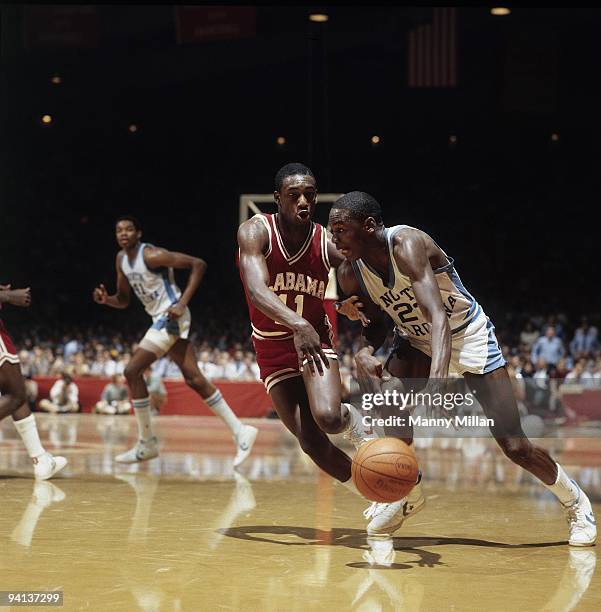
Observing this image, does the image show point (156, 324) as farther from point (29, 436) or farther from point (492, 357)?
point (492, 357)

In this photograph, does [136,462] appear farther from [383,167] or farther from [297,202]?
[383,167]

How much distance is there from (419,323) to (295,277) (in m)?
0.72

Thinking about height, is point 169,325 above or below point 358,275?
below

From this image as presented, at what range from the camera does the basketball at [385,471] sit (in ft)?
15.9

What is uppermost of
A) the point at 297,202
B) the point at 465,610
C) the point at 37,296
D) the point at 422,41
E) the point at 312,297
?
the point at 422,41

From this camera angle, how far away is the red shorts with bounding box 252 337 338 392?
5672 millimetres

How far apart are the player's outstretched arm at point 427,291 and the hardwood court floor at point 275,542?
3.20 feet

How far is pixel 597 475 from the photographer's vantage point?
8789mm

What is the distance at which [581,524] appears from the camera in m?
5.45

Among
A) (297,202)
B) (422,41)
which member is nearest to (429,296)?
(297,202)

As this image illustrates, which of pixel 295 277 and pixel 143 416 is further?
pixel 143 416

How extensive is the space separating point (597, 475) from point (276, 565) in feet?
15.5

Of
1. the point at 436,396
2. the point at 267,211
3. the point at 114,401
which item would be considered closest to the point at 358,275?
the point at 436,396

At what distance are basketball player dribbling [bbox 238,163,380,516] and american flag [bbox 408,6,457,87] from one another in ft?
39.9
